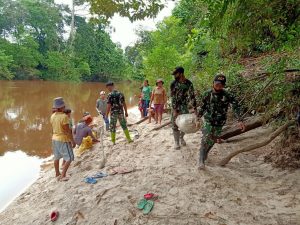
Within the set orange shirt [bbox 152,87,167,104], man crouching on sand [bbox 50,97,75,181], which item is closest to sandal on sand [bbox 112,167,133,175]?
man crouching on sand [bbox 50,97,75,181]

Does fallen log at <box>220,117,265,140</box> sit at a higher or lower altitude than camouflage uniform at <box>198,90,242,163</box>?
lower

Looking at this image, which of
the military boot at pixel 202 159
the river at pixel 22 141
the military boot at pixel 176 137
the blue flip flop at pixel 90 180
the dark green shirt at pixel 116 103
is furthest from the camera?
the river at pixel 22 141

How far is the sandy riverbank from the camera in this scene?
414cm

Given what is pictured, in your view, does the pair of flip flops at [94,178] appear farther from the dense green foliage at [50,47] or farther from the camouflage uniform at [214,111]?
the dense green foliage at [50,47]

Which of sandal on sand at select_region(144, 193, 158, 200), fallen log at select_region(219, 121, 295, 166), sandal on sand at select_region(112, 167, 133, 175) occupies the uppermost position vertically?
fallen log at select_region(219, 121, 295, 166)

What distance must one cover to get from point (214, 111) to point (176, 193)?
143 centimetres

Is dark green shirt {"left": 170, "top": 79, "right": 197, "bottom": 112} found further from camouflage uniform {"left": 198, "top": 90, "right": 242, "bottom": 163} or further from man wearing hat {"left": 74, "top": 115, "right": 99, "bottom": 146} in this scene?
man wearing hat {"left": 74, "top": 115, "right": 99, "bottom": 146}

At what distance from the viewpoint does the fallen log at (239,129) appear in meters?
6.33

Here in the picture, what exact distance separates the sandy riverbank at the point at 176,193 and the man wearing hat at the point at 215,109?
58 cm

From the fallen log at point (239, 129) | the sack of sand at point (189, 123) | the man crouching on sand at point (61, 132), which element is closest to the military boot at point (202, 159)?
the sack of sand at point (189, 123)

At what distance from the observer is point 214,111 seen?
525 centimetres

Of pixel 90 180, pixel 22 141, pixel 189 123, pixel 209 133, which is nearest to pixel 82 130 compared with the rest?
pixel 90 180

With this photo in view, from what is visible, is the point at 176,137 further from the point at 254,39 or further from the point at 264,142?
the point at 254,39

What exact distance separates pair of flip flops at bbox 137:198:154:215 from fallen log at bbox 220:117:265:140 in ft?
9.21
